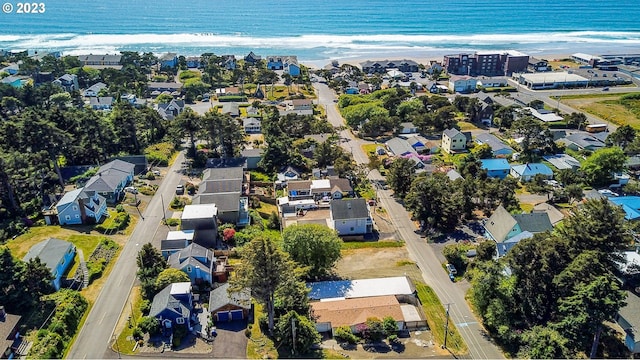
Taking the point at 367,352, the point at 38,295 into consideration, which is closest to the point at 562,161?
the point at 367,352

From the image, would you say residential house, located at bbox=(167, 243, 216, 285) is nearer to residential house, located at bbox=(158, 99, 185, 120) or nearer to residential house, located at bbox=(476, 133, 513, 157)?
residential house, located at bbox=(476, 133, 513, 157)

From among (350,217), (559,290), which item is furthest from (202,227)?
(559,290)

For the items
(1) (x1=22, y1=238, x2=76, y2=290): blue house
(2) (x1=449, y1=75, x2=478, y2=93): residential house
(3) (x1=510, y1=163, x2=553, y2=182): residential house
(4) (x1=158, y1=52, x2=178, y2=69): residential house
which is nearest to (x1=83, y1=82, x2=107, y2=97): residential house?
(4) (x1=158, y1=52, x2=178, y2=69): residential house

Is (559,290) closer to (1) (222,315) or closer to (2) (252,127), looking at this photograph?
(1) (222,315)

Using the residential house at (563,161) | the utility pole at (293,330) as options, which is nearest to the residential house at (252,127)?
the residential house at (563,161)

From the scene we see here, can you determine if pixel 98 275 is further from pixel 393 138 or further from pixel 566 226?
pixel 393 138

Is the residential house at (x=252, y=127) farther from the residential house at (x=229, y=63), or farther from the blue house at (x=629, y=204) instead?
the blue house at (x=629, y=204)

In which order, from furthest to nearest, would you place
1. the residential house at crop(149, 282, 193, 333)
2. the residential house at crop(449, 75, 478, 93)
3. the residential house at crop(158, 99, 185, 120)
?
1. the residential house at crop(449, 75, 478, 93)
2. the residential house at crop(158, 99, 185, 120)
3. the residential house at crop(149, 282, 193, 333)
